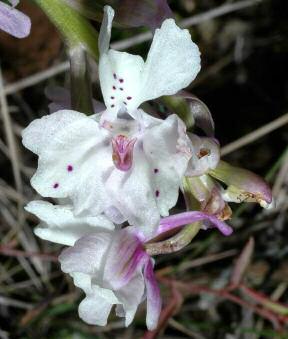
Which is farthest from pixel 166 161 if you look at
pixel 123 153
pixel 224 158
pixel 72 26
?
pixel 224 158

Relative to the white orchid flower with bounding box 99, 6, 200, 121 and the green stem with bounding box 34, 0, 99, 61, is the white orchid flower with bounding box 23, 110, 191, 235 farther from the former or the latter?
the green stem with bounding box 34, 0, 99, 61

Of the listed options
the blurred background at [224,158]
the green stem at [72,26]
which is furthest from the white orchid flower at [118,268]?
the blurred background at [224,158]

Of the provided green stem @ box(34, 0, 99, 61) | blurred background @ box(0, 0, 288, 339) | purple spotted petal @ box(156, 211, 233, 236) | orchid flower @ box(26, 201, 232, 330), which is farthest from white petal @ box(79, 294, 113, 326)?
blurred background @ box(0, 0, 288, 339)

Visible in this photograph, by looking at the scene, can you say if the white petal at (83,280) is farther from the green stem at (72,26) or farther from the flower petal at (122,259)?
the green stem at (72,26)

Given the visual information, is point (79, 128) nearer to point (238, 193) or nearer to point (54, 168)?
point (54, 168)

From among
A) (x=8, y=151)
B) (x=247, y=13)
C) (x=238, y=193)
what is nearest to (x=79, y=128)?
(x=238, y=193)
